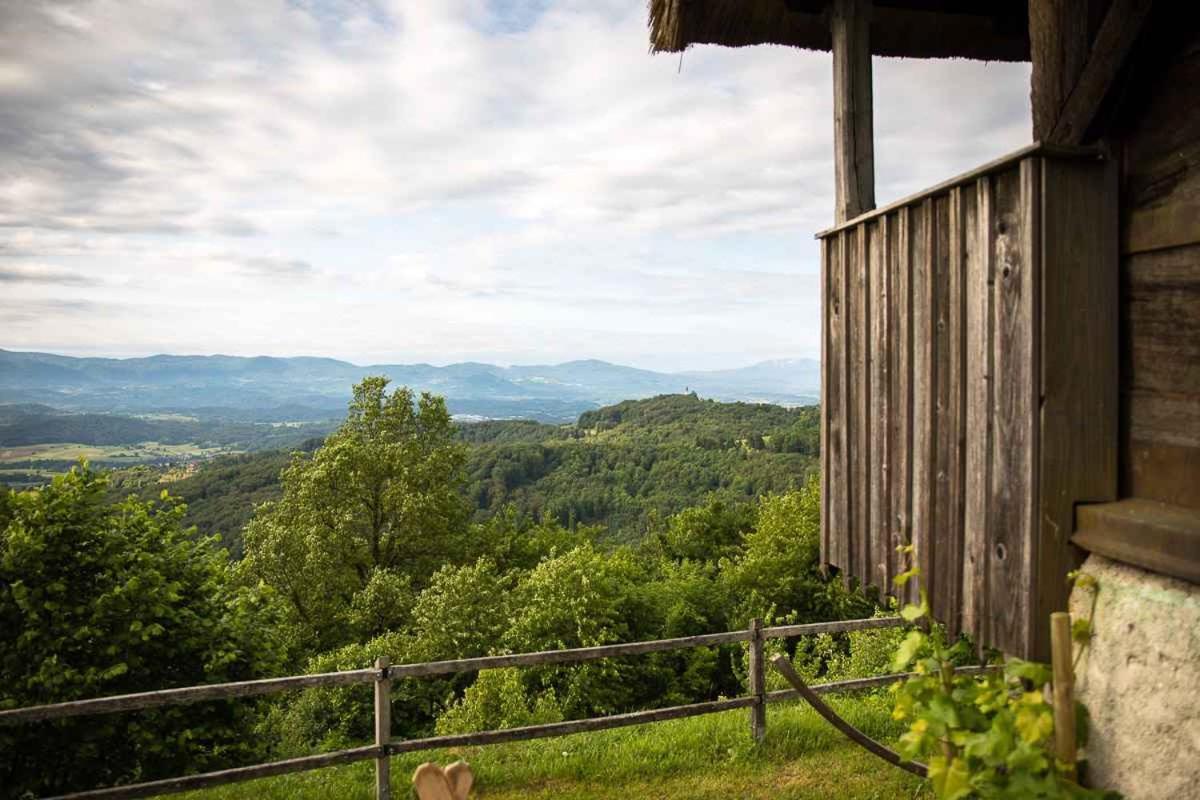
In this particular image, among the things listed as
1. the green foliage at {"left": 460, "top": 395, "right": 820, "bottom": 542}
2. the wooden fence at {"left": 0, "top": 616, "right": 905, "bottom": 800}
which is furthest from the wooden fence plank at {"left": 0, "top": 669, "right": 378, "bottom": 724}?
the green foliage at {"left": 460, "top": 395, "right": 820, "bottom": 542}

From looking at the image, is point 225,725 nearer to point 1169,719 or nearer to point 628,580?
point 1169,719

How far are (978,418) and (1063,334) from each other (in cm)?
41

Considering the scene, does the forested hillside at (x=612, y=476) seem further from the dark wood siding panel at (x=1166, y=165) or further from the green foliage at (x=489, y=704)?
the dark wood siding panel at (x=1166, y=165)

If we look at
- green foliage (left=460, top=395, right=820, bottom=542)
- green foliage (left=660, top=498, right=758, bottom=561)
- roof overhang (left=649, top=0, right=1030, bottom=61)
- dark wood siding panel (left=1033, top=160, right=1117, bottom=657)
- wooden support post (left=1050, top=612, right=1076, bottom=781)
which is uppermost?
roof overhang (left=649, top=0, right=1030, bottom=61)

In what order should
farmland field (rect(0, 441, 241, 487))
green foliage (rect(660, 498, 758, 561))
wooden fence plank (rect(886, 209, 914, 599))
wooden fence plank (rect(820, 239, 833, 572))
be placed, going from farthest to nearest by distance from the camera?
1. farmland field (rect(0, 441, 241, 487))
2. green foliage (rect(660, 498, 758, 561))
3. wooden fence plank (rect(820, 239, 833, 572))
4. wooden fence plank (rect(886, 209, 914, 599))

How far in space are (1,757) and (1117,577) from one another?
9.62 m

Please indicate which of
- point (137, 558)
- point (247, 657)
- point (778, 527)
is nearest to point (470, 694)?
point (247, 657)

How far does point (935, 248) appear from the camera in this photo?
9.24 ft

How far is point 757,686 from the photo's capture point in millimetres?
6727

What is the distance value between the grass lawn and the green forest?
2.38 metres

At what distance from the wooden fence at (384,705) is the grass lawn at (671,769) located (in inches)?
13.4

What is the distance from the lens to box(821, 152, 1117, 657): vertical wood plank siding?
90.1 inches

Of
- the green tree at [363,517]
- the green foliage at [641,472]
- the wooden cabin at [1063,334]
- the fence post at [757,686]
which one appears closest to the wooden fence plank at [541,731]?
the fence post at [757,686]

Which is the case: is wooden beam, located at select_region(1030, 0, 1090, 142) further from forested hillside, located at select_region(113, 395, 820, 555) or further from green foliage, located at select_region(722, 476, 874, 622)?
forested hillside, located at select_region(113, 395, 820, 555)
